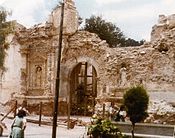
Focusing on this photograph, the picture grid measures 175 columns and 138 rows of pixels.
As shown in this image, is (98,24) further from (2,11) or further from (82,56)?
(2,11)

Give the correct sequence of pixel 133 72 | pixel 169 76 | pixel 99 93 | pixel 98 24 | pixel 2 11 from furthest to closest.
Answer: pixel 98 24 → pixel 99 93 → pixel 133 72 → pixel 169 76 → pixel 2 11

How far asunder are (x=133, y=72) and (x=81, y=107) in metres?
6.87

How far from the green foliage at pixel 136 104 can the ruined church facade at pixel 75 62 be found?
29.0ft

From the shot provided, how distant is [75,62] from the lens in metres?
29.8

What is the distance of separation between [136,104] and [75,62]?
14782mm

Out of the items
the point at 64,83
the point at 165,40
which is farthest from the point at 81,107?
the point at 165,40

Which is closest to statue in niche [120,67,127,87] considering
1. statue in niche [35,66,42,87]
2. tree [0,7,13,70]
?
statue in niche [35,66,42,87]

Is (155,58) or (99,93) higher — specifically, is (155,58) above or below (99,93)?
above

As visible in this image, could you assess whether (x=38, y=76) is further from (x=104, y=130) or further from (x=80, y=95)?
(x=104, y=130)

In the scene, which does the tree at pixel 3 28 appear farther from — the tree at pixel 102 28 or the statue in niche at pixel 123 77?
the tree at pixel 102 28

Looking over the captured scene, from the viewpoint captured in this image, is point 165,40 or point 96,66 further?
point 96,66

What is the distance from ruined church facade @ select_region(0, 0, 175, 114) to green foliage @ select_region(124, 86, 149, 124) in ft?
29.0

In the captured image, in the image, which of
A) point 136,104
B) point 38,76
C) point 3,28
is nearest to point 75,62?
point 38,76

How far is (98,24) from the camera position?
4328 cm
